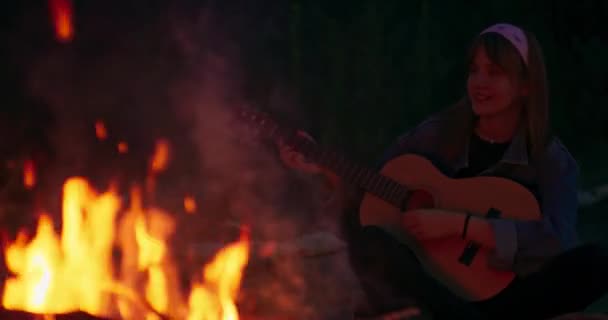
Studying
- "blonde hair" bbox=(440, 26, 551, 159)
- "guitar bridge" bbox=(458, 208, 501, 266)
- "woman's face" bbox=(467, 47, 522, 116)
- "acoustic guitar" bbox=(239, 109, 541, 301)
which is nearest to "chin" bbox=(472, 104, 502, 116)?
"woman's face" bbox=(467, 47, 522, 116)

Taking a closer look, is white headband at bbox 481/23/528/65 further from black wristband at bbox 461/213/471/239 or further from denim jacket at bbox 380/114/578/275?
black wristband at bbox 461/213/471/239

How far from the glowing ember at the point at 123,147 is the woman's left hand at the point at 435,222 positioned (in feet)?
7.37

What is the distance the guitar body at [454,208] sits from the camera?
147 inches

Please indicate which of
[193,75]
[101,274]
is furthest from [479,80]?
[193,75]

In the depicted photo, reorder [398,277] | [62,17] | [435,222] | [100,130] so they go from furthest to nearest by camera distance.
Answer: [100,130], [62,17], [398,277], [435,222]

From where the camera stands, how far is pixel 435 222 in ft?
12.4

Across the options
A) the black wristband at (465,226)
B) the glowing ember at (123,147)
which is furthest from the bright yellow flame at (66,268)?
the glowing ember at (123,147)

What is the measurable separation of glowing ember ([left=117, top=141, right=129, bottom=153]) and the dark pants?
2013 millimetres

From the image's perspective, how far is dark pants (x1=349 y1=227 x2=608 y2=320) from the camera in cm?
365

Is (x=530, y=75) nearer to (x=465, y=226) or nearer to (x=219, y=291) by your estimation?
(x=465, y=226)

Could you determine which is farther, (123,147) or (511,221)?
(123,147)

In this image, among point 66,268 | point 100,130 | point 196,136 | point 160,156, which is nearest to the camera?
point 66,268

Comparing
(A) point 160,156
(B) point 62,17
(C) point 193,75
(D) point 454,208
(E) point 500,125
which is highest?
(E) point 500,125

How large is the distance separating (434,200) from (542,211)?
443 mm
